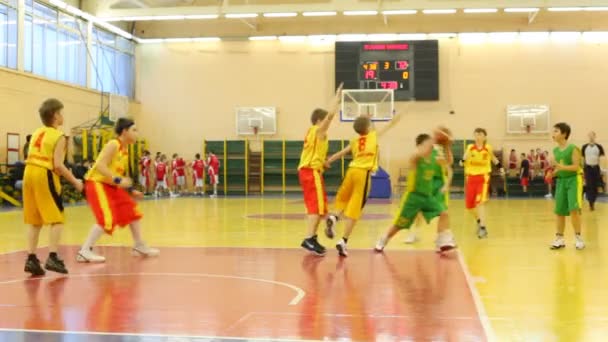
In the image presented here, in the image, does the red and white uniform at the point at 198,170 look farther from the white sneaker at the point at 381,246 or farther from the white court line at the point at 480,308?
the white court line at the point at 480,308

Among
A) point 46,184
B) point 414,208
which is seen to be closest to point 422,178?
point 414,208

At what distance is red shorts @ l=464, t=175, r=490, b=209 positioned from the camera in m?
11.0

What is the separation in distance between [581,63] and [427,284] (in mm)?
24295

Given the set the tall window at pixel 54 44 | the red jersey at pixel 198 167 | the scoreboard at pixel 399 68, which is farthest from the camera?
the red jersey at pixel 198 167

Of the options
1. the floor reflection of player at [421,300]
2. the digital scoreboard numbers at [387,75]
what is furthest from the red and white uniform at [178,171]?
the floor reflection of player at [421,300]

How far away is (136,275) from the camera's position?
6.69 metres

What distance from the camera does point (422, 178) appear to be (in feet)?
27.7

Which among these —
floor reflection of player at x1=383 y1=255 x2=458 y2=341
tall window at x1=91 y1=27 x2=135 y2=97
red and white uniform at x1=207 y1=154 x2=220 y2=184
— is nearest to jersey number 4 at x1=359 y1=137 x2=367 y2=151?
floor reflection of player at x1=383 y1=255 x2=458 y2=341

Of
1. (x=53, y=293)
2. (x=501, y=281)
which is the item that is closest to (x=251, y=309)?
(x=53, y=293)

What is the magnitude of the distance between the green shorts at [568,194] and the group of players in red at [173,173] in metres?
A: 19.4

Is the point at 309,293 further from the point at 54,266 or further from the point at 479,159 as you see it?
the point at 479,159

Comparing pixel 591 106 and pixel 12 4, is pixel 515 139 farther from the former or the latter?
pixel 12 4

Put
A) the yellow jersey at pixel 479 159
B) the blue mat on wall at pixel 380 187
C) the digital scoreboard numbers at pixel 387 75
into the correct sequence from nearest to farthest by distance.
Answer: the yellow jersey at pixel 479 159
the blue mat on wall at pixel 380 187
the digital scoreboard numbers at pixel 387 75

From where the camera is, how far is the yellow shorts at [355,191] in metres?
8.39
